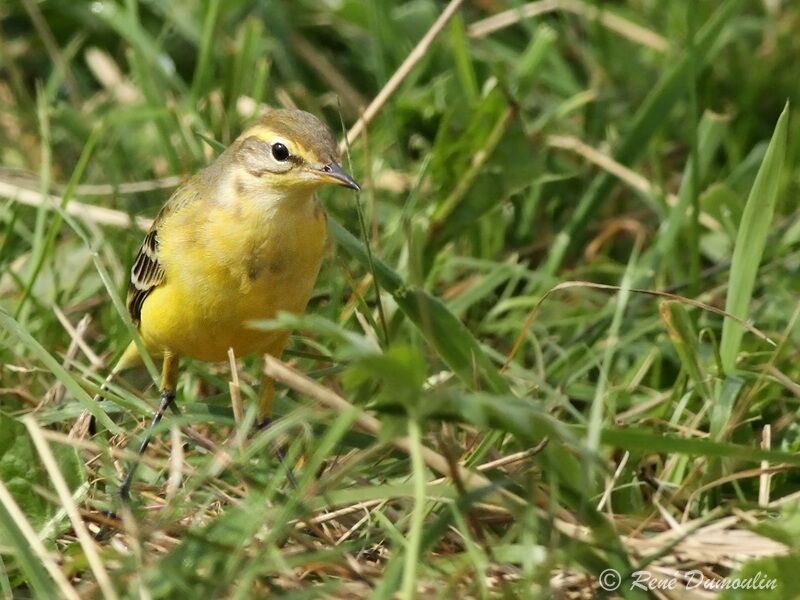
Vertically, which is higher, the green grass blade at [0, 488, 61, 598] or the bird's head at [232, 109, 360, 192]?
the bird's head at [232, 109, 360, 192]

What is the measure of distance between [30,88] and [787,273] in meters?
3.69

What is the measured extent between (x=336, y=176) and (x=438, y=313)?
58cm

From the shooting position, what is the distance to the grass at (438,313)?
294cm

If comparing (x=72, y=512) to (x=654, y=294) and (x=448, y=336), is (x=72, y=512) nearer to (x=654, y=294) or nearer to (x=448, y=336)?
(x=448, y=336)

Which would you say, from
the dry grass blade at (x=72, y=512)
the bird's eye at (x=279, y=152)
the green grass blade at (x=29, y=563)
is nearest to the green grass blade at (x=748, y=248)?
the bird's eye at (x=279, y=152)

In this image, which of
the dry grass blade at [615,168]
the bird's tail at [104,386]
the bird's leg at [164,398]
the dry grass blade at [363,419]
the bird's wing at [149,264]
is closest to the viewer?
the dry grass blade at [363,419]

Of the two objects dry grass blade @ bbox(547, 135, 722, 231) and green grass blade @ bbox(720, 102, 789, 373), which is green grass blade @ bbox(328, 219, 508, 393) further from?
dry grass blade @ bbox(547, 135, 722, 231)

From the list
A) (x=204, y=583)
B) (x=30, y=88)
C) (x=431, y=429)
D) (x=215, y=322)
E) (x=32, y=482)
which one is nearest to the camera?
(x=204, y=583)

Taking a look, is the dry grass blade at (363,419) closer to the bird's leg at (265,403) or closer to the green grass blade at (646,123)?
the bird's leg at (265,403)

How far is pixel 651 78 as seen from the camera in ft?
20.2

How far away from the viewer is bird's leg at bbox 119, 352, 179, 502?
3531mm

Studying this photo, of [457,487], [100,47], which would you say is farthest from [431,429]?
[100,47]

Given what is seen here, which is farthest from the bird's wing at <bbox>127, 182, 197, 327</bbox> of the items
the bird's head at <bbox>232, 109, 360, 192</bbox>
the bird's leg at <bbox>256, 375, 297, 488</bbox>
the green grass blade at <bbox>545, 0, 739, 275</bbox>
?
the green grass blade at <bbox>545, 0, 739, 275</bbox>

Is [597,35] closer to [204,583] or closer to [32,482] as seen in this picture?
[32,482]
